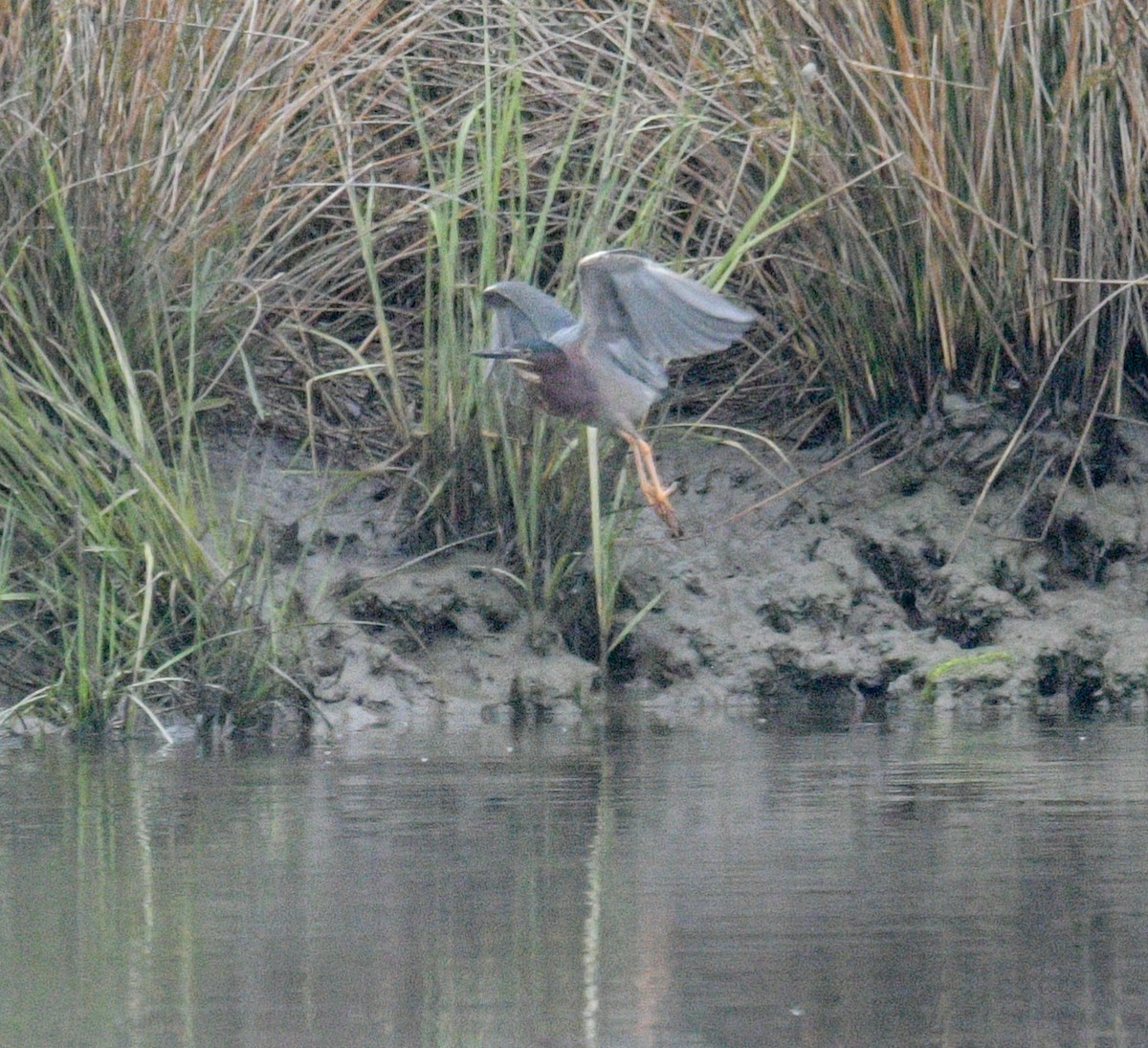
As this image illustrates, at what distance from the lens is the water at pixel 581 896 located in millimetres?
2807

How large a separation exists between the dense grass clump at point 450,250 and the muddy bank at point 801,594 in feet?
0.47

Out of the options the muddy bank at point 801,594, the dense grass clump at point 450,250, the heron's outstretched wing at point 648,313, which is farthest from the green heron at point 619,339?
the muddy bank at point 801,594

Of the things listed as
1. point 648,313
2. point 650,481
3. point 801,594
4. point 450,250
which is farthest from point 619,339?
point 801,594

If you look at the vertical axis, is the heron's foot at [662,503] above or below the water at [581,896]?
above

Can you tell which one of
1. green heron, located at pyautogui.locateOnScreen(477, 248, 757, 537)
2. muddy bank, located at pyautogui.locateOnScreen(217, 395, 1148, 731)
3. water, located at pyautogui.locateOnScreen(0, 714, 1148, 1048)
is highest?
green heron, located at pyautogui.locateOnScreen(477, 248, 757, 537)

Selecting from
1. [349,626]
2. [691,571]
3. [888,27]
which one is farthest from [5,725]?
[888,27]

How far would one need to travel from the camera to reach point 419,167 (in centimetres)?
726

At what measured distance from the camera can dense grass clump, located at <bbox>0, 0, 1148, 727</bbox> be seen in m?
5.70

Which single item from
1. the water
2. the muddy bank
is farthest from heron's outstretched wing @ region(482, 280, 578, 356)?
the water

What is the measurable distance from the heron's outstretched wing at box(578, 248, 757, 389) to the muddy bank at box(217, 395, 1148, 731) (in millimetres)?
709

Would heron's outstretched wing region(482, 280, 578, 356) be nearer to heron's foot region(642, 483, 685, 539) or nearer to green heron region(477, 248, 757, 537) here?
green heron region(477, 248, 757, 537)

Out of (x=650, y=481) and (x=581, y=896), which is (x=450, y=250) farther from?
(x=581, y=896)

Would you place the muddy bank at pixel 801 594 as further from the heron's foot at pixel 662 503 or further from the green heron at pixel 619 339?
the green heron at pixel 619 339

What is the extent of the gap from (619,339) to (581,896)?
255 cm
